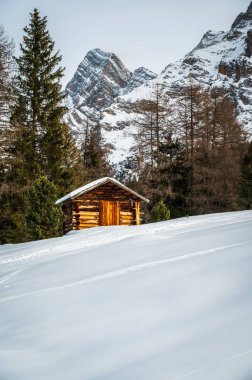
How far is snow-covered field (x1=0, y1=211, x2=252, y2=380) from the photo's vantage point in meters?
2.50

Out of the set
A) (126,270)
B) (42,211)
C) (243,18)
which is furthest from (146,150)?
(243,18)

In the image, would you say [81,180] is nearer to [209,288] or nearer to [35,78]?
[35,78]

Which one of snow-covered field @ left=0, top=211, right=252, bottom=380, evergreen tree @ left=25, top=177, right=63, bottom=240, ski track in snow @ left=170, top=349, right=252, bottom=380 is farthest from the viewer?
evergreen tree @ left=25, top=177, right=63, bottom=240

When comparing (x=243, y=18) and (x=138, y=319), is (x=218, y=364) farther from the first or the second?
(x=243, y=18)

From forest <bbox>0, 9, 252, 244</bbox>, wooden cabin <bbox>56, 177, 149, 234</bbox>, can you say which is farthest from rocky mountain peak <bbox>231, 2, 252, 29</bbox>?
wooden cabin <bbox>56, 177, 149, 234</bbox>

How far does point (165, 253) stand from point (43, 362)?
2.97 m

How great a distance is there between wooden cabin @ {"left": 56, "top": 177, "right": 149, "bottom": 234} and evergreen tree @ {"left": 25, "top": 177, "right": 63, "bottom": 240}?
27.7 inches

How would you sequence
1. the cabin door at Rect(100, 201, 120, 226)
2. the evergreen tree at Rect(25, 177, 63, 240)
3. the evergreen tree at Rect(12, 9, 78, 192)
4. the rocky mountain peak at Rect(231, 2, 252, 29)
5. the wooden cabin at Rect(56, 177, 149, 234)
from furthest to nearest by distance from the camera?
the rocky mountain peak at Rect(231, 2, 252, 29), the evergreen tree at Rect(12, 9, 78, 192), the cabin door at Rect(100, 201, 120, 226), the wooden cabin at Rect(56, 177, 149, 234), the evergreen tree at Rect(25, 177, 63, 240)

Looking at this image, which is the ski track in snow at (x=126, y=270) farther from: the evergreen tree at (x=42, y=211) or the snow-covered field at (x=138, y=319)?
the evergreen tree at (x=42, y=211)

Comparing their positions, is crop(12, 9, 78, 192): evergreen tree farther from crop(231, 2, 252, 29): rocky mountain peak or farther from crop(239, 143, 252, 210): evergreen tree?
crop(231, 2, 252, 29): rocky mountain peak

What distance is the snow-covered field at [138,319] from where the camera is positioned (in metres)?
2.50

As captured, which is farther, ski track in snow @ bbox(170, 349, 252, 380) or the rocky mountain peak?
the rocky mountain peak

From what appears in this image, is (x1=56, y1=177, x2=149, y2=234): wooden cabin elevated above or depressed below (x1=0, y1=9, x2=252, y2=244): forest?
below

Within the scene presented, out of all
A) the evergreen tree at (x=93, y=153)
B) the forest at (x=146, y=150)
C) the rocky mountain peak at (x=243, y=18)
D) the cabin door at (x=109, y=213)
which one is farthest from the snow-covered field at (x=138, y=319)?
the rocky mountain peak at (x=243, y=18)
